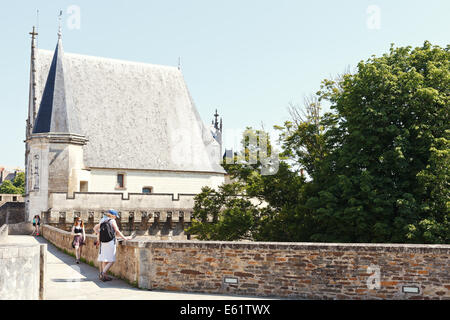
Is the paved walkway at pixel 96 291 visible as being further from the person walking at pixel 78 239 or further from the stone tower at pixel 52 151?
the stone tower at pixel 52 151

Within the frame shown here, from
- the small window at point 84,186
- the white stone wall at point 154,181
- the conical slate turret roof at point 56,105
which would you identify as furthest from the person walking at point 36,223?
the conical slate turret roof at point 56,105

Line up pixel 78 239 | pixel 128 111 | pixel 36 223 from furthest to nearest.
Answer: pixel 128 111, pixel 36 223, pixel 78 239

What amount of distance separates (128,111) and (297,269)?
104 ft

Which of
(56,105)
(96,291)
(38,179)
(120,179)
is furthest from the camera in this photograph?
(120,179)

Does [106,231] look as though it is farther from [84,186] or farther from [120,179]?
[120,179]

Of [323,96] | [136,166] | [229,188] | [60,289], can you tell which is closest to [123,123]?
[136,166]

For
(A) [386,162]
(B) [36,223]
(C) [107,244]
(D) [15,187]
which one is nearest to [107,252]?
(C) [107,244]

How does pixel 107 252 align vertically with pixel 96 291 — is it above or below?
above

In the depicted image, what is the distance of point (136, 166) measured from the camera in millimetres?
37188

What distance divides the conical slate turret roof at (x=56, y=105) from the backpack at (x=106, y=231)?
23.7m

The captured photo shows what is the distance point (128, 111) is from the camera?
39500 millimetres

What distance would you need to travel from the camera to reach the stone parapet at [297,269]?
362 inches
